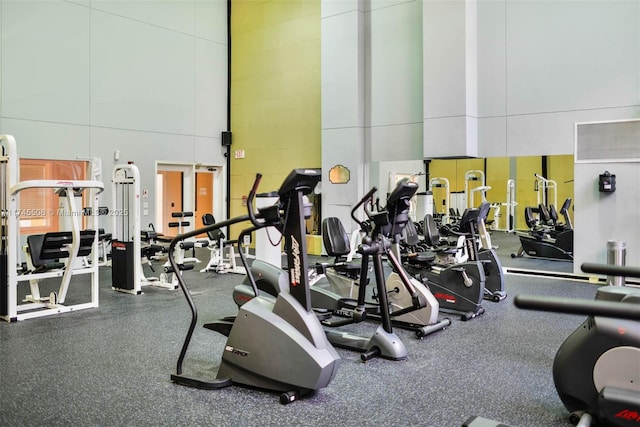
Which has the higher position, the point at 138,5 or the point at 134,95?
the point at 138,5

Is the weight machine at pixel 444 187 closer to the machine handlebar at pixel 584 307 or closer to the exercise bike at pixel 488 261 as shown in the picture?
the exercise bike at pixel 488 261

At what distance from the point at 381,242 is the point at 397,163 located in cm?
585

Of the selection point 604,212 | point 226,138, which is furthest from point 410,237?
point 226,138

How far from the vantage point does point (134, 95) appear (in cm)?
1060

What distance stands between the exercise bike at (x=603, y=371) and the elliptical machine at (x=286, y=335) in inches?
55.3

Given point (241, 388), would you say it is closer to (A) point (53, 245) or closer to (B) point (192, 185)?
(A) point (53, 245)

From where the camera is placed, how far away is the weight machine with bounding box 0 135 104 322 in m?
5.36

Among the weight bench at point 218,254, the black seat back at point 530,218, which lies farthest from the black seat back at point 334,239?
the black seat back at point 530,218

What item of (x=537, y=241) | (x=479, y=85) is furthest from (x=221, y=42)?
(x=537, y=241)

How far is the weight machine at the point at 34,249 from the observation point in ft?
17.6

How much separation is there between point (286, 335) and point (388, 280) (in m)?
2.30

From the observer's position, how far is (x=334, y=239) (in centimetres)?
597

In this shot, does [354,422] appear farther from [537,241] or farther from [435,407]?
[537,241]

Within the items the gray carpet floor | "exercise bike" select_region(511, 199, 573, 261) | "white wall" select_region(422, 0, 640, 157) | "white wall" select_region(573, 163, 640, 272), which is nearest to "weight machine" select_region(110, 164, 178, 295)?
the gray carpet floor
